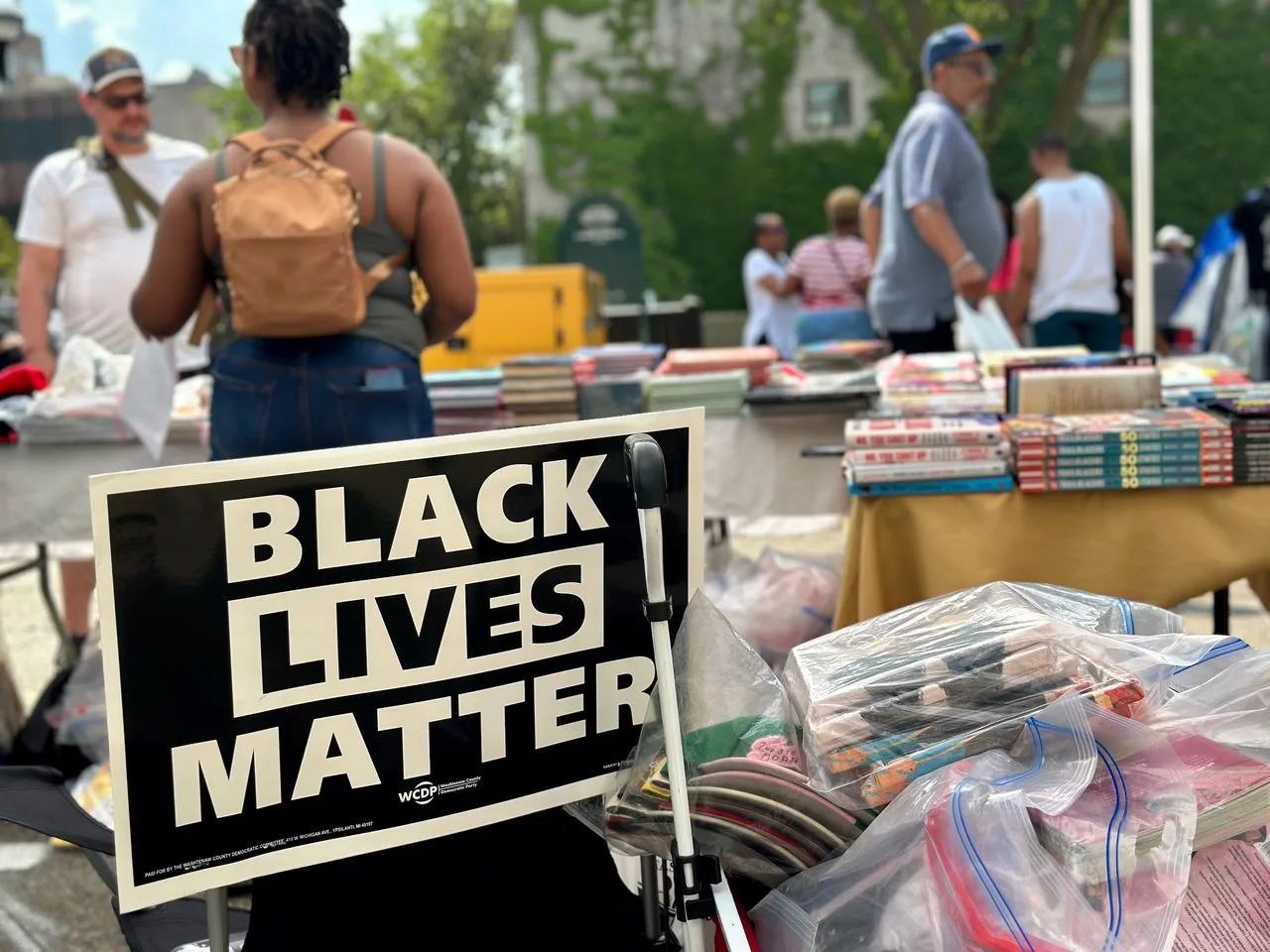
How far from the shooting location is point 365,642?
1.65 meters

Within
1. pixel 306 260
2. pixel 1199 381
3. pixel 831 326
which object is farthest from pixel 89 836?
pixel 831 326

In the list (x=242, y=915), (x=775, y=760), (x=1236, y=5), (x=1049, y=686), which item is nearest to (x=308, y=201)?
(x=242, y=915)

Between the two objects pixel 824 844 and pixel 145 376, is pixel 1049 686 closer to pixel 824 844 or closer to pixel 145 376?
pixel 824 844

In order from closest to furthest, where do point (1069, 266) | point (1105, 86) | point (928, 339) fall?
point (928, 339)
point (1069, 266)
point (1105, 86)

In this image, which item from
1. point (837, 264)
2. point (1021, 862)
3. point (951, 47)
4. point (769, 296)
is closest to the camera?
point (1021, 862)

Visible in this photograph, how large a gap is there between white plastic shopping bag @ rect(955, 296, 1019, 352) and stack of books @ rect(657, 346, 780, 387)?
2.10 ft

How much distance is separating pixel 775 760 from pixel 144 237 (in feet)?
10.8

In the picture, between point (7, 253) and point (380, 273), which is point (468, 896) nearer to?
point (380, 273)

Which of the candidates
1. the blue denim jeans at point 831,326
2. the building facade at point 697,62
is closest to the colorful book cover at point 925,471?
the blue denim jeans at point 831,326

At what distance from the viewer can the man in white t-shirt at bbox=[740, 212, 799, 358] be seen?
897cm

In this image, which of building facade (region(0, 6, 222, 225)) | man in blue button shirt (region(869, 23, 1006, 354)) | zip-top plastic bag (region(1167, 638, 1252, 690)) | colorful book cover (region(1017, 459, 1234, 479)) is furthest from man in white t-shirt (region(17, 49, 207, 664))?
building facade (region(0, 6, 222, 225))

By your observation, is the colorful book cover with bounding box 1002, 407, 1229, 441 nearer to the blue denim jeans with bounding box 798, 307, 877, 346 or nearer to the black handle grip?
the black handle grip

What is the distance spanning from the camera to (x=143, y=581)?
1.54m

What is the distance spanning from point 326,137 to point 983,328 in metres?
2.18
